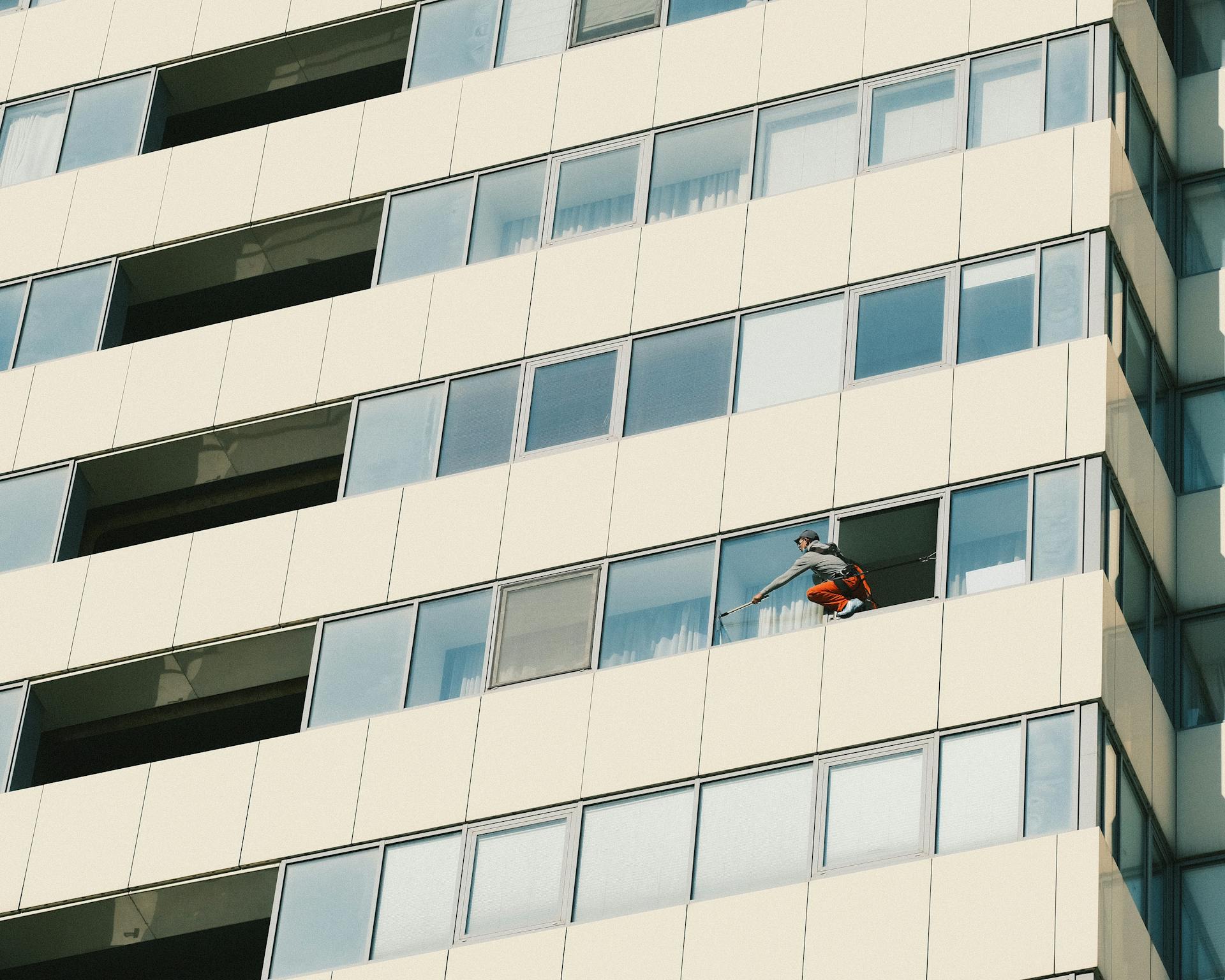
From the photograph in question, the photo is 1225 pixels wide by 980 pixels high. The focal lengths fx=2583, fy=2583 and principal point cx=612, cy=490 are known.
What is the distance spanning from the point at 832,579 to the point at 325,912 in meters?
6.89

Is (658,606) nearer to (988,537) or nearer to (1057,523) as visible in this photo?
(988,537)

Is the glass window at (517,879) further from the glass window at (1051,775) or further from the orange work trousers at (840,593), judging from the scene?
the glass window at (1051,775)

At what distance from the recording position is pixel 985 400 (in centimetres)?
2942

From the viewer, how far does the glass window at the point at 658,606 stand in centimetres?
2958

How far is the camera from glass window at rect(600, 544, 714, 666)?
2958 centimetres

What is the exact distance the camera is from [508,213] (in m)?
34.6

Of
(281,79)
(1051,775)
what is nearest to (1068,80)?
(1051,775)

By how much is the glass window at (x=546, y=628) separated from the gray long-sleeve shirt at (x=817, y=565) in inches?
91.9

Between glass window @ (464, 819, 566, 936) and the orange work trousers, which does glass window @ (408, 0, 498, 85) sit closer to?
the orange work trousers

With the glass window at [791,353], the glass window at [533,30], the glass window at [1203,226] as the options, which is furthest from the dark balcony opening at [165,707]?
the glass window at [1203,226]

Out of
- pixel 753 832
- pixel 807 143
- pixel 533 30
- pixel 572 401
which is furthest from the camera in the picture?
pixel 533 30

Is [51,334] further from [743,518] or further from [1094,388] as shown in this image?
[1094,388]

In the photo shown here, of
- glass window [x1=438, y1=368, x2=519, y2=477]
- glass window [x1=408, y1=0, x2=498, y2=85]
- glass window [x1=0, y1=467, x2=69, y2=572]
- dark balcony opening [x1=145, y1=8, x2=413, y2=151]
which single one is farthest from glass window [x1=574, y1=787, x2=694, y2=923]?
dark balcony opening [x1=145, y1=8, x2=413, y2=151]

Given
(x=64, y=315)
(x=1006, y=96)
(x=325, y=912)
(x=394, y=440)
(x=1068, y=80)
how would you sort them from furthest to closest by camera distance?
(x=64, y=315) < (x=394, y=440) < (x=1006, y=96) < (x=1068, y=80) < (x=325, y=912)
